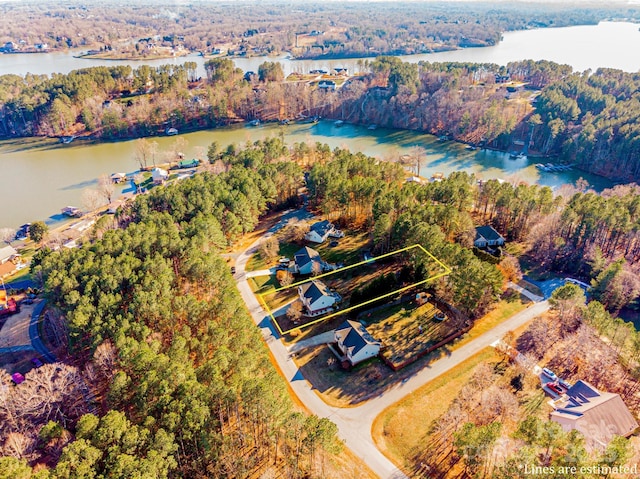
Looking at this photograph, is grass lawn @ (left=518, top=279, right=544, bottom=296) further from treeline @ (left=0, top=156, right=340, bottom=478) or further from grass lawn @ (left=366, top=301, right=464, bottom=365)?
treeline @ (left=0, top=156, right=340, bottom=478)

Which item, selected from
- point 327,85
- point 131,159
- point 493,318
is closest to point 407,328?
point 493,318

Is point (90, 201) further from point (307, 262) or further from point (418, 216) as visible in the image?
point (418, 216)

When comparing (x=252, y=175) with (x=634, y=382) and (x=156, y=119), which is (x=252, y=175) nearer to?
(x=634, y=382)

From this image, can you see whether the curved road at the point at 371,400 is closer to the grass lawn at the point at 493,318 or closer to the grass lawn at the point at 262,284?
the grass lawn at the point at 493,318

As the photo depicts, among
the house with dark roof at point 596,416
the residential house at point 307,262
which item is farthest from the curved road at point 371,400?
the house with dark roof at point 596,416

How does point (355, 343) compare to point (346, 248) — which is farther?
point (346, 248)

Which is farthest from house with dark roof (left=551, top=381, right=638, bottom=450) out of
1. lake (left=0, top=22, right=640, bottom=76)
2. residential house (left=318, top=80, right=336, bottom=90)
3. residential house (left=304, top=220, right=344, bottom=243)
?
lake (left=0, top=22, right=640, bottom=76)
